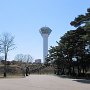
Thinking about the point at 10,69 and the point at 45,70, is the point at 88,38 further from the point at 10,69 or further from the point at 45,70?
the point at 45,70

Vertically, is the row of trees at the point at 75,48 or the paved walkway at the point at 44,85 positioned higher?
the row of trees at the point at 75,48

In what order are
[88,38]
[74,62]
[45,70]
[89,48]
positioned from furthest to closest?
[45,70] → [74,62] → [89,48] → [88,38]

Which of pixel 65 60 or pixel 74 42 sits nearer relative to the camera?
pixel 74 42

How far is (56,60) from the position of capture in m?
73.1

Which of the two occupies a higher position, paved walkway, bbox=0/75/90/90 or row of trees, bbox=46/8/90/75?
row of trees, bbox=46/8/90/75

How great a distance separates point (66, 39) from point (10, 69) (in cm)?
3350

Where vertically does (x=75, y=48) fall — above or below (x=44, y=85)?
above

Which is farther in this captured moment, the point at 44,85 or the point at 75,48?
the point at 75,48

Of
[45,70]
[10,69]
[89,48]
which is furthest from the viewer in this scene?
[45,70]

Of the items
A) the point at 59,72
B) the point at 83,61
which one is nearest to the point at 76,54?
the point at 83,61

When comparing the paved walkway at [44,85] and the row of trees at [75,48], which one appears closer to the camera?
the paved walkway at [44,85]

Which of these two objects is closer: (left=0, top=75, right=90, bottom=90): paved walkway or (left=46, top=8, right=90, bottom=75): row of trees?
(left=0, top=75, right=90, bottom=90): paved walkway

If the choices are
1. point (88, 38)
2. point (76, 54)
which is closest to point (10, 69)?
point (76, 54)

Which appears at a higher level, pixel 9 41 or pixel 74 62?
pixel 9 41
